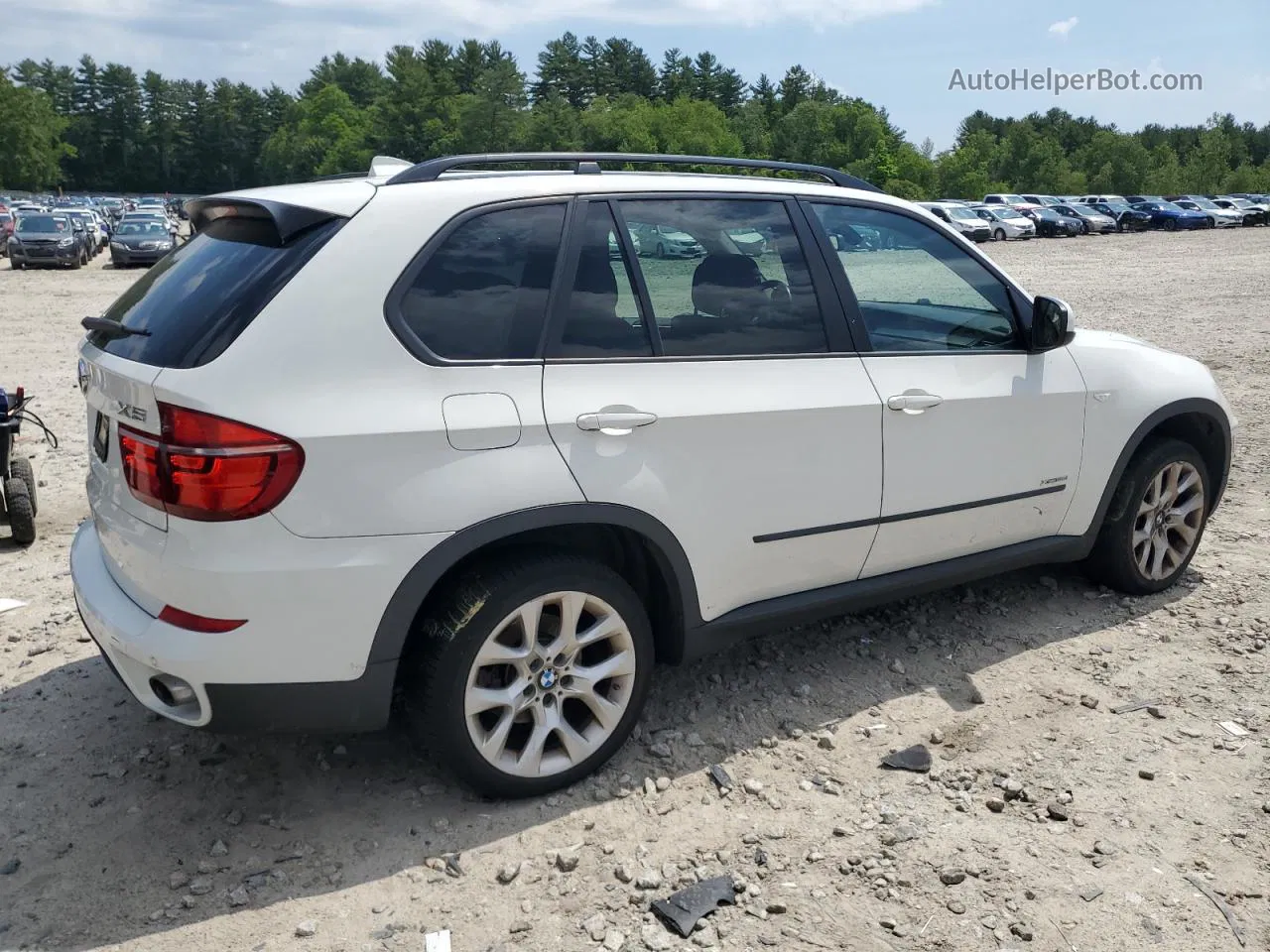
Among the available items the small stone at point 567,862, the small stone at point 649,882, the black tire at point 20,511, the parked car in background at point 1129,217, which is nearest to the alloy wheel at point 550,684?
the small stone at point 567,862

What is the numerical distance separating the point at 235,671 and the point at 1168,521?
4066mm

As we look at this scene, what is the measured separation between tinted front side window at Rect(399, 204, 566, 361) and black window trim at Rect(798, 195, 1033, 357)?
1.06 m

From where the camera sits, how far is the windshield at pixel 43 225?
94.1 ft

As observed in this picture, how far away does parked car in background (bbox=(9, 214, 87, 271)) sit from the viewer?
92.8 feet

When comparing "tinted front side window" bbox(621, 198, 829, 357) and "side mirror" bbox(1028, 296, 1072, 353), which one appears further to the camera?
"side mirror" bbox(1028, 296, 1072, 353)

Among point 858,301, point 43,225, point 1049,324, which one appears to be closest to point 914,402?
point 858,301

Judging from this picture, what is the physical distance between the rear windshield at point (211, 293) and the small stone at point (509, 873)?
1598mm

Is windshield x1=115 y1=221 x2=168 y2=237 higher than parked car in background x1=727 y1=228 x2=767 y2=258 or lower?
higher

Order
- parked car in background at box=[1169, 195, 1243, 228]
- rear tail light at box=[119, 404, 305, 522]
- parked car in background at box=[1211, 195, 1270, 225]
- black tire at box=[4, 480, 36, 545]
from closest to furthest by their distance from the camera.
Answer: rear tail light at box=[119, 404, 305, 522] → black tire at box=[4, 480, 36, 545] → parked car in background at box=[1169, 195, 1243, 228] → parked car in background at box=[1211, 195, 1270, 225]

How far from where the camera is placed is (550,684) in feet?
10.9

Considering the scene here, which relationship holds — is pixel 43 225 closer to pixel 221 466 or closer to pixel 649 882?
pixel 221 466

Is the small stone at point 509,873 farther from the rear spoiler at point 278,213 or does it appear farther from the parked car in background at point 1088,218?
the parked car in background at point 1088,218

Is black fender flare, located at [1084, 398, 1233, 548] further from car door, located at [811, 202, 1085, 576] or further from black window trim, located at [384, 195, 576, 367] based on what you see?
black window trim, located at [384, 195, 576, 367]

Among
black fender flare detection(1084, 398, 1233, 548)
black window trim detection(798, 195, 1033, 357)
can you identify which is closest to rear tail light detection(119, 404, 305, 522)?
black window trim detection(798, 195, 1033, 357)
